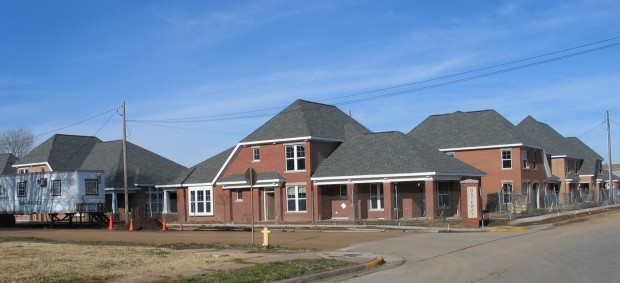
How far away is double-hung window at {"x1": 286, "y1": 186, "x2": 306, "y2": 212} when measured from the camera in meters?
43.6

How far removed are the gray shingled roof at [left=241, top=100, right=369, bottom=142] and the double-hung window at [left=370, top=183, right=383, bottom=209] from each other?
5.29 metres

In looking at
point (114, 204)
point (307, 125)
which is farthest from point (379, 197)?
point (114, 204)

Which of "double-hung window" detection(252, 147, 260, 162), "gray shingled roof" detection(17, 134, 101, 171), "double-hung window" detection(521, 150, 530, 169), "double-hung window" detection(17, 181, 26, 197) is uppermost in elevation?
"gray shingled roof" detection(17, 134, 101, 171)

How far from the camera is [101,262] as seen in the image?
18.1 meters

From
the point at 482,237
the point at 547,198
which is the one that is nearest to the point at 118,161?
the point at 547,198

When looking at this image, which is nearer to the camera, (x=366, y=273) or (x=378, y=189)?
(x=366, y=273)

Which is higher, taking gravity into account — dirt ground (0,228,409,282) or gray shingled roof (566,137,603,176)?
gray shingled roof (566,137,603,176)

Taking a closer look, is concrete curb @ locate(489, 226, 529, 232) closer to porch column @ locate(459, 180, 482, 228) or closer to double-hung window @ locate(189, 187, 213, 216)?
porch column @ locate(459, 180, 482, 228)

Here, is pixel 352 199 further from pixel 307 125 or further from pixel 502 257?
pixel 502 257

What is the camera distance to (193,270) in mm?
15617

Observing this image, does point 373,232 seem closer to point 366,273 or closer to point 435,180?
point 435,180

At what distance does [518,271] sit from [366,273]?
351 centimetres

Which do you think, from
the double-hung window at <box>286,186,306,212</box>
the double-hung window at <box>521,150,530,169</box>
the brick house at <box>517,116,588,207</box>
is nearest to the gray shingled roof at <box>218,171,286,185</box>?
the double-hung window at <box>286,186,306,212</box>

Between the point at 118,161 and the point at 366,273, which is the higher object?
the point at 118,161
